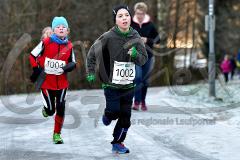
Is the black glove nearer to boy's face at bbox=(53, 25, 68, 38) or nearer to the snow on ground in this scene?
boy's face at bbox=(53, 25, 68, 38)

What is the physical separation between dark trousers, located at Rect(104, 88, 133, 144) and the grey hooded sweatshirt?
0.31 ft

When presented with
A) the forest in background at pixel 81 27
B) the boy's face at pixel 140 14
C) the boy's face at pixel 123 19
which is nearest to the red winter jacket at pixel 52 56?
the boy's face at pixel 123 19

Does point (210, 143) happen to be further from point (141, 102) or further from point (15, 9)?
point (15, 9)

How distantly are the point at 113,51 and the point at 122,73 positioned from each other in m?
0.31

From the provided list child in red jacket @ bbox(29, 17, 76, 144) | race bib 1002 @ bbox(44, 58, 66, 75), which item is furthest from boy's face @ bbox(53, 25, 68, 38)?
race bib 1002 @ bbox(44, 58, 66, 75)

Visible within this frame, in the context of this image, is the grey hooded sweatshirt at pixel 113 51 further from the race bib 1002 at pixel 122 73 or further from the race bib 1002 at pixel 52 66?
the race bib 1002 at pixel 52 66

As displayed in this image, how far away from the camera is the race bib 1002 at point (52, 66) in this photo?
7898mm

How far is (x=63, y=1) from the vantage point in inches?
1075

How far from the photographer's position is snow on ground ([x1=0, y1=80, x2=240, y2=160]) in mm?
6930

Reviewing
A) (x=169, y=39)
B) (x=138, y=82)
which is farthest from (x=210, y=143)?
(x=169, y=39)

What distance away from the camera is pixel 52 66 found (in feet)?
25.9

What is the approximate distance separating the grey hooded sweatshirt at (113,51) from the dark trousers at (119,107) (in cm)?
10

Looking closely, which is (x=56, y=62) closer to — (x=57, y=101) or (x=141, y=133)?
(x=57, y=101)

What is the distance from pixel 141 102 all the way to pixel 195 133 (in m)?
3.40
